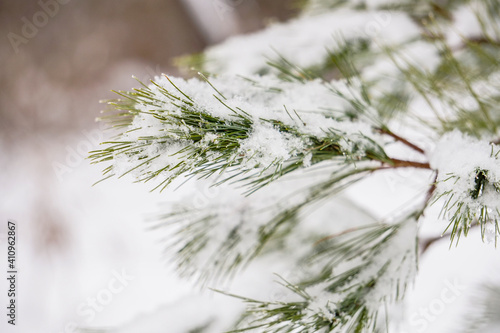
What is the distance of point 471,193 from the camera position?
0.28 m

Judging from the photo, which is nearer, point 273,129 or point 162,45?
point 273,129

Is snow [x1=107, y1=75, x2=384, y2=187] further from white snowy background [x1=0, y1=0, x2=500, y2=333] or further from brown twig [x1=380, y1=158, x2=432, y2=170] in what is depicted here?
white snowy background [x1=0, y1=0, x2=500, y2=333]

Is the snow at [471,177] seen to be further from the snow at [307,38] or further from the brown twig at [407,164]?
the snow at [307,38]

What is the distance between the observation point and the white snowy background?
6.12ft

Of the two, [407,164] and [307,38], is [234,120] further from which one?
[307,38]

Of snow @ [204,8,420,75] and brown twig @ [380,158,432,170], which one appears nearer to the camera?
brown twig @ [380,158,432,170]

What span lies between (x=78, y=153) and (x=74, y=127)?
173 millimetres

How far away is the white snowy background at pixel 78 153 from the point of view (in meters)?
1.87

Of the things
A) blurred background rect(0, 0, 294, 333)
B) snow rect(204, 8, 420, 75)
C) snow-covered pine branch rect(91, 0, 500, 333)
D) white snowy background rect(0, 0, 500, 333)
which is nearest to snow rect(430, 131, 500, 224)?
snow-covered pine branch rect(91, 0, 500, 333)

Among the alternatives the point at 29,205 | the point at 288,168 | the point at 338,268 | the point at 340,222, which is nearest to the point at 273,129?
the point at 288,168

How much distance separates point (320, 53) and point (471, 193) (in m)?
0.45

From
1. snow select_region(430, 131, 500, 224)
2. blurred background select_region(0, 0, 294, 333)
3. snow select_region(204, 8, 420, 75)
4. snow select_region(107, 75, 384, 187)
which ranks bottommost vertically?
snow select_region(430, 131, 500, 224)

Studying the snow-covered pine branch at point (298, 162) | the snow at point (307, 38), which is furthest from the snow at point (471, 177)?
the snow at point (307, 38)

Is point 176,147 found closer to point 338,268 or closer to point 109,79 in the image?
point 338,268
